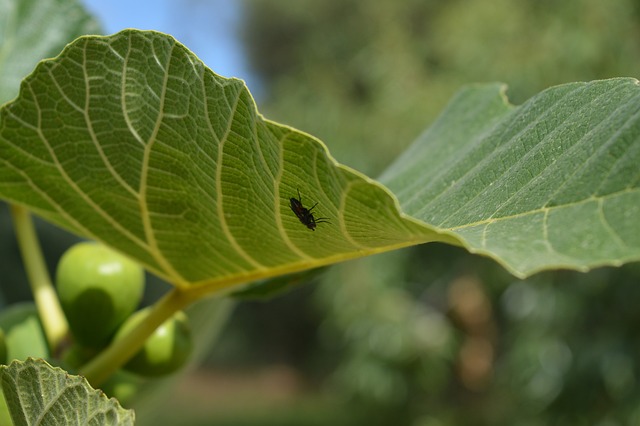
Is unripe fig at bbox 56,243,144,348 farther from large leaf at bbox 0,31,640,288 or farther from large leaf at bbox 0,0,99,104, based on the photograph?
large leaf at bbox 0,0,99,104

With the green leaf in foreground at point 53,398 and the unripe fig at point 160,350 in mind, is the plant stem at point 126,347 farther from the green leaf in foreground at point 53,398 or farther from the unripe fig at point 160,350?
the green leaf in foreground at point 53,398

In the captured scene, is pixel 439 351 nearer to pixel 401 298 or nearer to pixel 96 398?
pixel 401 298

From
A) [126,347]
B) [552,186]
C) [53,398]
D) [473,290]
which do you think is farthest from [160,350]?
[473,290]

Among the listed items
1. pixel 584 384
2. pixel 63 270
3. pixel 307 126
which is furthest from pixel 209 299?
pixel 307 126

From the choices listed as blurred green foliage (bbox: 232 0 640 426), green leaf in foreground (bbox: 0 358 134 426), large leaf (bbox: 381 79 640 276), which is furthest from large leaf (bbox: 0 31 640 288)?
blurred green foliage (bbox: 232 0 640 426)

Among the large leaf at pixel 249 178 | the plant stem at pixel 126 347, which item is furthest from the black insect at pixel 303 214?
the plant stem at pixel 126 347

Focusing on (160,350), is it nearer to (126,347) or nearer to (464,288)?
(126,347)
